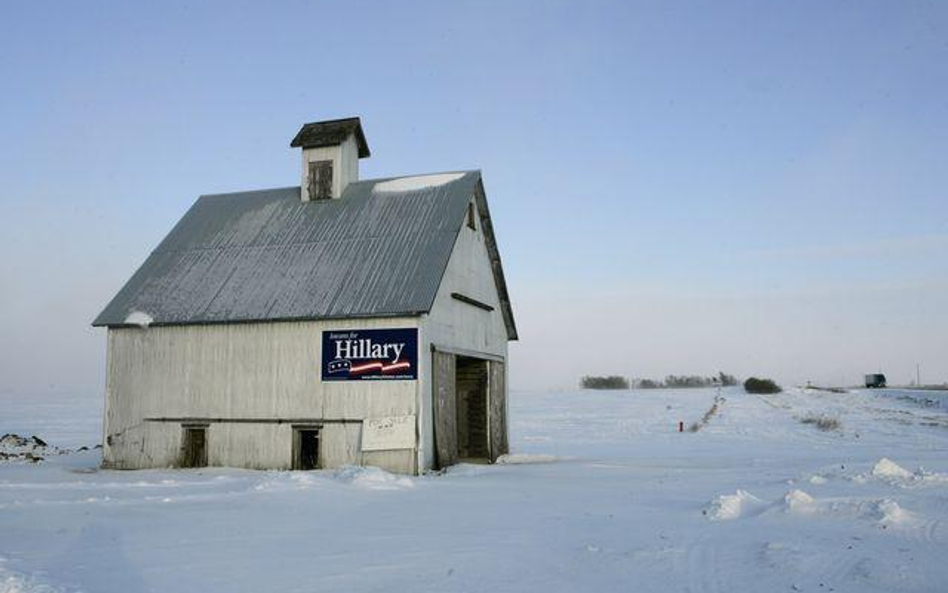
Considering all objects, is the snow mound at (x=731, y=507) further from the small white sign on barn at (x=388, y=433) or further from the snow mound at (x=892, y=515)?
the small white sign on barn at (x=388, y=433)

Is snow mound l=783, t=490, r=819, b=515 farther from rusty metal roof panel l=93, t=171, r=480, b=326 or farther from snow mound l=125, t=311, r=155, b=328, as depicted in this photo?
snow mound l=125, t=311, r=155, b=328

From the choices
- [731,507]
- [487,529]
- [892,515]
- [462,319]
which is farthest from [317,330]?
[892,515]

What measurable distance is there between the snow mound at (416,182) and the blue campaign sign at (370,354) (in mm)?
6313

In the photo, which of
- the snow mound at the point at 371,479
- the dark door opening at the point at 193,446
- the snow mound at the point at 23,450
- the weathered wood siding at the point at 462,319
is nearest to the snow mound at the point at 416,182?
the weathered wood siding at the point at 462,319

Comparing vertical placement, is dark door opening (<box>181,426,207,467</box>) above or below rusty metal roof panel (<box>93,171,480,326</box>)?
below

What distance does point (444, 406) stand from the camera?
21.2 metres

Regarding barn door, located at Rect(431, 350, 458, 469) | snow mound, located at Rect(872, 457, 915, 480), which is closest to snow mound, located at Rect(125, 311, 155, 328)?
barn door, located at Rect(431, 350, 458, 469)

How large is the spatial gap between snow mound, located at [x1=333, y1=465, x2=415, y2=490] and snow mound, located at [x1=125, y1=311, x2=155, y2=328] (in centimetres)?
801

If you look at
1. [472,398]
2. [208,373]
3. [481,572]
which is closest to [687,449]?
[472,398]

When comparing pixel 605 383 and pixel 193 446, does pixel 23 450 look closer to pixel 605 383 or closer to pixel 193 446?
pixel 193 446

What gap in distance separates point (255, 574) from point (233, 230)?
18.2 metres

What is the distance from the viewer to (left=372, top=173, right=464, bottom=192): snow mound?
2486 cm

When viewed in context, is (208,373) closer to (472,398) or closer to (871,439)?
(472,398)

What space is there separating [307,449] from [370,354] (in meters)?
3.34
